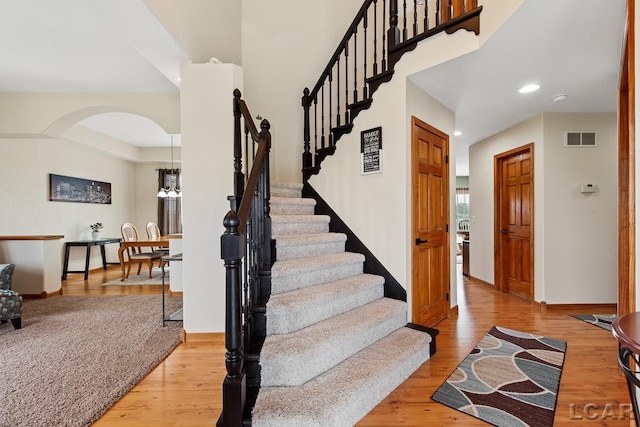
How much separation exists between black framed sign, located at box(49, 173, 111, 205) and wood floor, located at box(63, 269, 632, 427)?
5.13m

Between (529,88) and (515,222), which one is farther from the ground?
(529,88)

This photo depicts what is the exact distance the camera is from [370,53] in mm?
3801

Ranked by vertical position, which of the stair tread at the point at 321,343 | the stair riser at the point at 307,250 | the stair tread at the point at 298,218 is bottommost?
the stair tread at the point at 321,343

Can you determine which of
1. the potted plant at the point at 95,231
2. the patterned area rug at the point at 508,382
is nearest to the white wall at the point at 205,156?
the patterned area rug at the point at 508,382

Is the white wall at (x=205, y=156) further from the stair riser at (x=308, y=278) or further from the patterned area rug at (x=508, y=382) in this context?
the patterned area rug at (x=508, y=382)

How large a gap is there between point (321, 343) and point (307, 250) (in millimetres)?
Answer: 1022

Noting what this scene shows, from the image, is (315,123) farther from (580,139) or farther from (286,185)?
(580,139)

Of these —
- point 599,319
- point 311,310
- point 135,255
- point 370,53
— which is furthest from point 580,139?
point 135,255

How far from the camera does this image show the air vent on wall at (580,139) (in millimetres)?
3715

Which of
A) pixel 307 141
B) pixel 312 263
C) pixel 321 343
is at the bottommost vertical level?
pixel 321 343

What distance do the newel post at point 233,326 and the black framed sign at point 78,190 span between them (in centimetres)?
625

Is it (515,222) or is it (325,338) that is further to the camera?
(515,222)

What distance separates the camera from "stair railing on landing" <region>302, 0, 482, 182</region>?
8.29 ft

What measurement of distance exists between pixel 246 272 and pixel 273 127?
9.45ft
